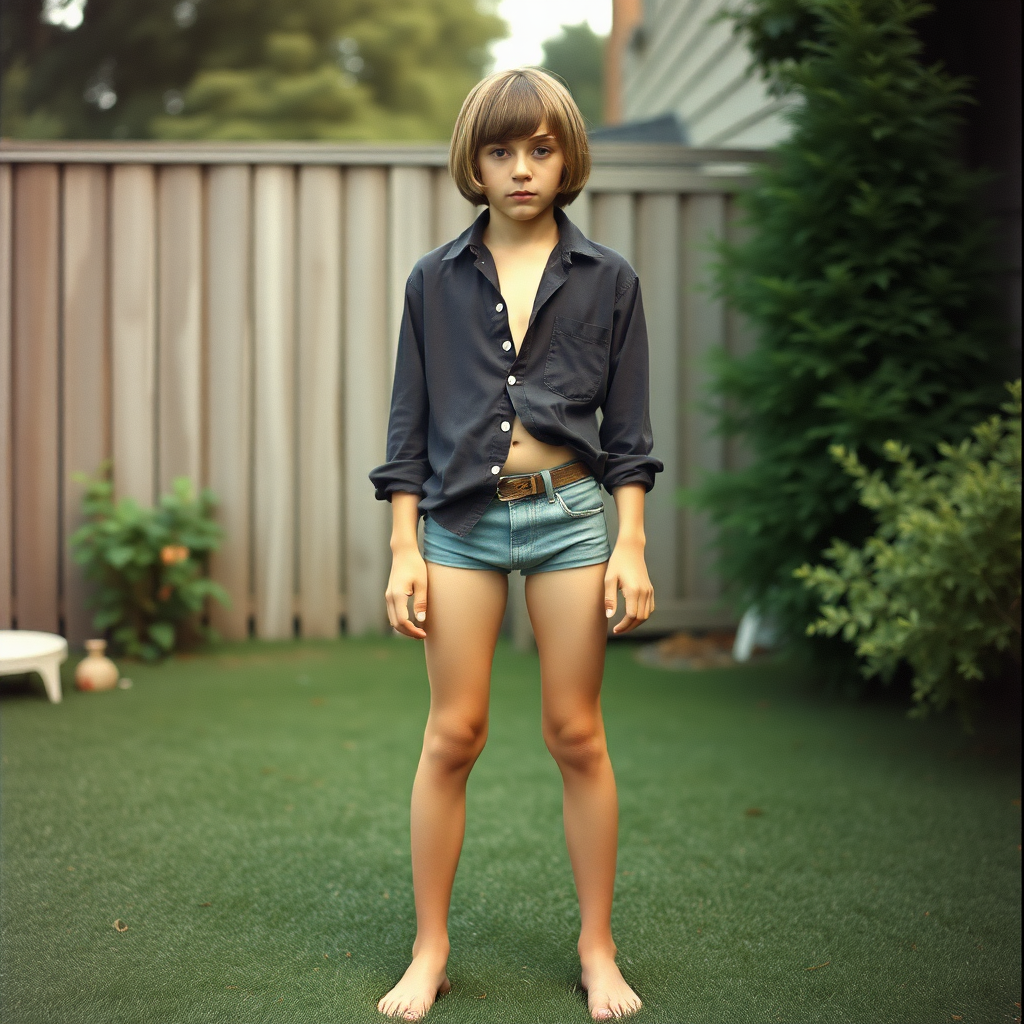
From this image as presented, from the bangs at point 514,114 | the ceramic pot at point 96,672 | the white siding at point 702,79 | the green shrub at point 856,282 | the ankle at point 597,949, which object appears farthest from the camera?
A: the white siding at point 702,79

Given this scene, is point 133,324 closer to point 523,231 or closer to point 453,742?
point 523,231

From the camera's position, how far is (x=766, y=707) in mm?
4211

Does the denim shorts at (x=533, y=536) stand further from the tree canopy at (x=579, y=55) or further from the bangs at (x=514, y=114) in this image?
the tree canopy at (x=579, y=55)

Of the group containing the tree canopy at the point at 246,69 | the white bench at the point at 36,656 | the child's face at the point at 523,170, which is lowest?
the white bench at the point at 36,656

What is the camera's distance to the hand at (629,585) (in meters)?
1.94

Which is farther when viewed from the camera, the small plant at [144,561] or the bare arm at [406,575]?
the small plant at [144,561]

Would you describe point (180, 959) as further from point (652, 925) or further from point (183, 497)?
point (183, 497)

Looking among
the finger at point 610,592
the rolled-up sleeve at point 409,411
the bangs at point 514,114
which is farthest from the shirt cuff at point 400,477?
the bangs at point 514,114

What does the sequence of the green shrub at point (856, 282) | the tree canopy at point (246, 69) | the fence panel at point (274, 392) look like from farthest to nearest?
the tree canopy at point (246, 69), the fence panel at point (274, 392), the green shrub at point (856, 282)

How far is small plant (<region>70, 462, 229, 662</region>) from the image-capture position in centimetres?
465

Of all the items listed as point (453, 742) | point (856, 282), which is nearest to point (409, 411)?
point (453, 742)

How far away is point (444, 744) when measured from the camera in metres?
1.99

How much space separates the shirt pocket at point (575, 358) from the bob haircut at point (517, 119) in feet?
0.84

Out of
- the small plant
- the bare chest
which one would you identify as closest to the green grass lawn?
the small plant
